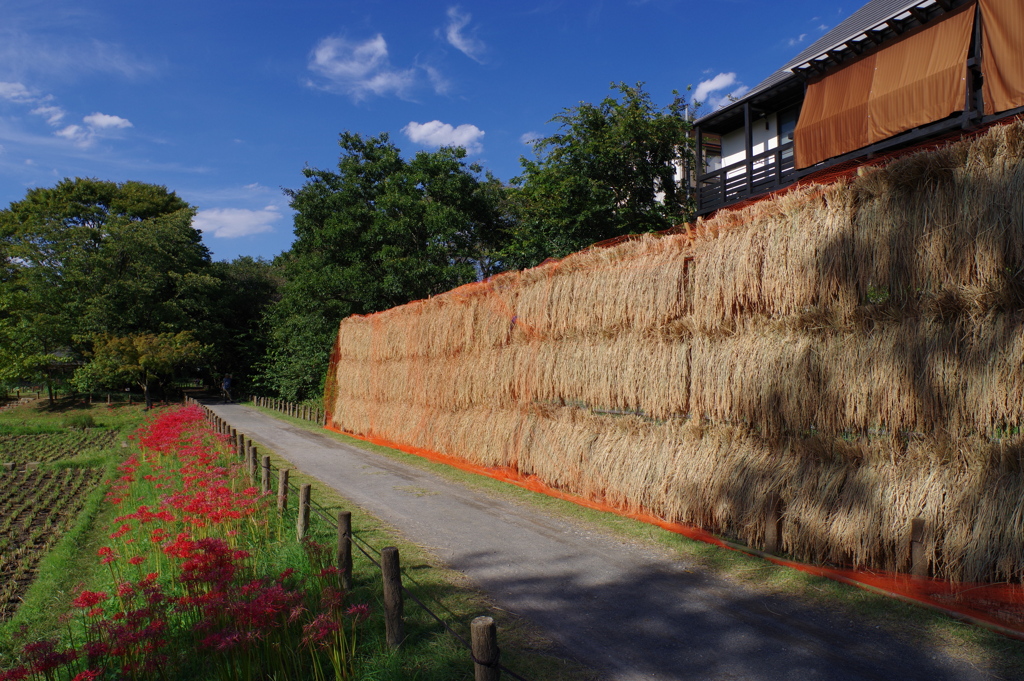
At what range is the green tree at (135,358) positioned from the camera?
2962 cm

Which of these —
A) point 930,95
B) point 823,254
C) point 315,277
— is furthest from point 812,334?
point 315,277

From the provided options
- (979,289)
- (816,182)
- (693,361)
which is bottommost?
(693,361)

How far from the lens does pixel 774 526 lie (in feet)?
18.0

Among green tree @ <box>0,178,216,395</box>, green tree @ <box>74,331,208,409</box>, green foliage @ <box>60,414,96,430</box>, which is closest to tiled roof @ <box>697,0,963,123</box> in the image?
green foliage @ <box>60,414,96,430</box>

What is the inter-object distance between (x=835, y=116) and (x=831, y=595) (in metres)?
12.1

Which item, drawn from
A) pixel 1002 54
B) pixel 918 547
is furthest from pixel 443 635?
pixel 1002 54

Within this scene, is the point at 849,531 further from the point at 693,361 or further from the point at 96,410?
the point at 96,410

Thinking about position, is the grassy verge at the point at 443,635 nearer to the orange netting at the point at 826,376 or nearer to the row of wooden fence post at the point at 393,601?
the row of wooden fence post at the point at 393,601

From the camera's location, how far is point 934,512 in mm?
4453

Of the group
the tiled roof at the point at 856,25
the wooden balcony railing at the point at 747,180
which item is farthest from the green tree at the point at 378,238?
the tiled roof at the point at 856,25

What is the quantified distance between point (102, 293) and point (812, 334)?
123 feet

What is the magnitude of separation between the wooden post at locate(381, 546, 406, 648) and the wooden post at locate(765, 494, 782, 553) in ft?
11.4

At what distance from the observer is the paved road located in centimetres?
355

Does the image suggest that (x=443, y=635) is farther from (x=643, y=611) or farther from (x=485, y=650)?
(x=485, y=650)
